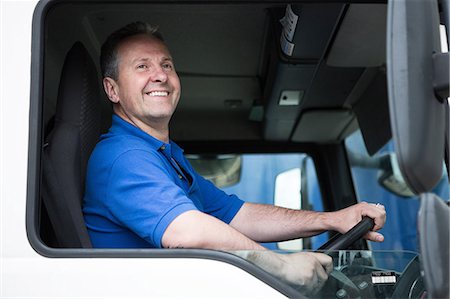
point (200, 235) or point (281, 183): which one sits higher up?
point (281, 183)

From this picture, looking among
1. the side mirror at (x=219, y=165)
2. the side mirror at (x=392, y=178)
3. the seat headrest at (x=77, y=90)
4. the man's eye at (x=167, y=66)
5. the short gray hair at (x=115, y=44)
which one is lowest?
the side mirror at (x=392, y=178)

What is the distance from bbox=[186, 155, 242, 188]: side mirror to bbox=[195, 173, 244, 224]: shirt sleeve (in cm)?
98

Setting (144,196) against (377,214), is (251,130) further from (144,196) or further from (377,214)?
(144,196)

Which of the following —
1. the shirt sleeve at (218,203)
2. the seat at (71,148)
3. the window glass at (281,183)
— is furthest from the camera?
the window glass at (281,183)

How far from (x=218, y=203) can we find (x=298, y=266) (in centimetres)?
100

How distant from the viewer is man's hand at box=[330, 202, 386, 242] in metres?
2.15

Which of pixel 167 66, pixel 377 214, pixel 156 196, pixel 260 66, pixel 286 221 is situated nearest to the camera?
pixel 156 196

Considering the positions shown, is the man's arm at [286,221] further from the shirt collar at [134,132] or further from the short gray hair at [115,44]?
the short gray hair at [115,44]

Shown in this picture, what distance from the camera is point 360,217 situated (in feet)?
7.35

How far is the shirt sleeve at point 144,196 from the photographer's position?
70.9 inches

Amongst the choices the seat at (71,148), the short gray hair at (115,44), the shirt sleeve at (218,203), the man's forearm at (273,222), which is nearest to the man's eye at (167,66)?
the short gray hair at (115,44)

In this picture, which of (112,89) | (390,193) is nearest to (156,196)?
(112,89)

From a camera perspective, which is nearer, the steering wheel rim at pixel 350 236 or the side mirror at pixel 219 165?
the steering wheel rim at pixel 350 236

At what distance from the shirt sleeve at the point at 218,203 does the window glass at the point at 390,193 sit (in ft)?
3.78
